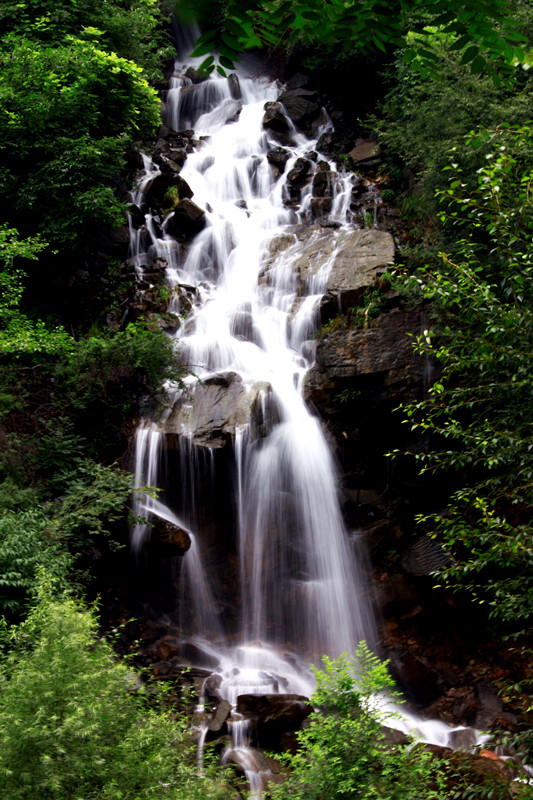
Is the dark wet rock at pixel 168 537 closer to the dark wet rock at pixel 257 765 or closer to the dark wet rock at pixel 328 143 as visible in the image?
the dark wet rock at pixel 257 765

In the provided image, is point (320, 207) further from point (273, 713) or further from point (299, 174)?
point (273, 713)

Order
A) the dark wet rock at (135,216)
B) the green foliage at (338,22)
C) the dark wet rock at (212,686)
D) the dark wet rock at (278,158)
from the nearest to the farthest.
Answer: the green foliage at (338,22) < the dark wet rock at (212,686) < the dark wet rock at (135,216) < the dark wet rock at (278,158)

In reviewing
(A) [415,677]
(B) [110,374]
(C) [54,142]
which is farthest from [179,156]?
(A) [415,677]

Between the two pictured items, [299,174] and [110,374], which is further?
[299,174]

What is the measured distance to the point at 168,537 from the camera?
9141 mm

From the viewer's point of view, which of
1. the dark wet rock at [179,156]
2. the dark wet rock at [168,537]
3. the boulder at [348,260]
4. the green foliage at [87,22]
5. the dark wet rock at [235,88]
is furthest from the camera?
the dark wet rock at [235,88]

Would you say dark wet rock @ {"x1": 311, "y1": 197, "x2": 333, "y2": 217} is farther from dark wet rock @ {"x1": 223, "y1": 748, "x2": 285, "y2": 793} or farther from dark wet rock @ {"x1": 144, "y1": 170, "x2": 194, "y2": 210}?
dark wet rock @ {"x1": 223, "y1": 748, "x2": 285, "y2": 793}

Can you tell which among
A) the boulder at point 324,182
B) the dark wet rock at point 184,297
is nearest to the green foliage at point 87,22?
the boulder at point 324,182

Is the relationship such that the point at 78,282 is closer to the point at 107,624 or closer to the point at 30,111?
the point at 30,111

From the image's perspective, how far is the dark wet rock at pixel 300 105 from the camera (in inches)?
802

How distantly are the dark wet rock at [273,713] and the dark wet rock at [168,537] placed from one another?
2580 millimetres

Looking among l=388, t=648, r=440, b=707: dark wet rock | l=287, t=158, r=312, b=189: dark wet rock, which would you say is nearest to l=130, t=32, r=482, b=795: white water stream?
l=388, t=648, r=440, b=707: dark wet rock

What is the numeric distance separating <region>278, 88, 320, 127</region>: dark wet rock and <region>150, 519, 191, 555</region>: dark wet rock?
16681mm

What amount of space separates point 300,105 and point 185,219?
338 inches
